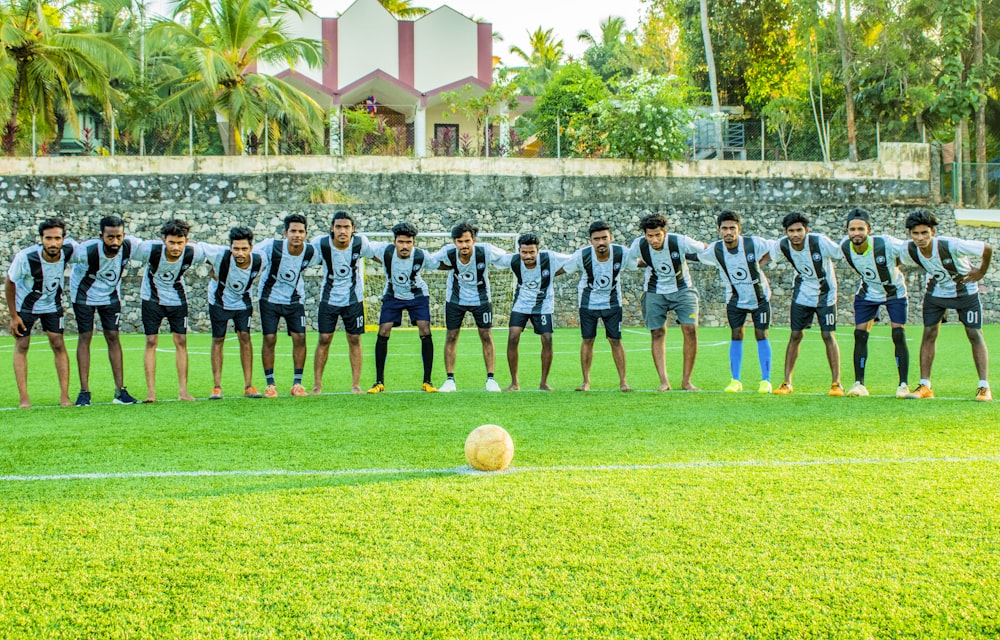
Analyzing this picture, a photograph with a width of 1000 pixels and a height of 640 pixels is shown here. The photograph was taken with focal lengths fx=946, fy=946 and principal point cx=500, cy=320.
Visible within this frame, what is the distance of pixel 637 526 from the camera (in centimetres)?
460

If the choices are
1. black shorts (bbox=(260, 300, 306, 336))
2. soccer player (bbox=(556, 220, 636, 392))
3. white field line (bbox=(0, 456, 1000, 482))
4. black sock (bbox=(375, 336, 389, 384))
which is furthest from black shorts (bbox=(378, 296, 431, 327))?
white field line (bbox=(0, 456, 1000, 482))

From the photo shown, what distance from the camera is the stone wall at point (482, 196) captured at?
23000 millimetres

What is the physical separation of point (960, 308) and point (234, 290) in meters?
7.56

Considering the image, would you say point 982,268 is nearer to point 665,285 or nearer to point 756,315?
point 756,315

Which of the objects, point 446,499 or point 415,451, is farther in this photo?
point 415,451

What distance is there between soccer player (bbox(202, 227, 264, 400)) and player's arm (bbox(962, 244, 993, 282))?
24.0 feet

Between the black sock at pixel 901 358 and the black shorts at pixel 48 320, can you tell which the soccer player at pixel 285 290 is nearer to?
the black shorts at pixel 48 320

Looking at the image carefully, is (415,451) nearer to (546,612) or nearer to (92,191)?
(546,612)

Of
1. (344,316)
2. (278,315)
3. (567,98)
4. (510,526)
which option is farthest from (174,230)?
(567,98)

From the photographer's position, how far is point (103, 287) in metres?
9.91

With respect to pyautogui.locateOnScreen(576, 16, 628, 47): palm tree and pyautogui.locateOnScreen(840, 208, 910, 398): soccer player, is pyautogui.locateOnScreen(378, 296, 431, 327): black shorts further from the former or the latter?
pyautogui.locateOnScreen(576, 16, 628, 47): palm tree

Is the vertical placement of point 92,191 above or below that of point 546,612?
above

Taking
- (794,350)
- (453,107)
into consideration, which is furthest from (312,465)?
(453,107)

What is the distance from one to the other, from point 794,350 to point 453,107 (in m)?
24.7
